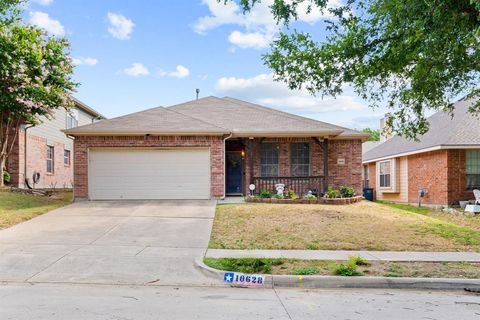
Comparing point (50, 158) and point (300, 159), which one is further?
point (50, 158)

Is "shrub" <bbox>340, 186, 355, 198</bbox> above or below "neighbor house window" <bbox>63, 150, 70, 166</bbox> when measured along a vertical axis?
below

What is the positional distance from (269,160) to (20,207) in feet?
32.1

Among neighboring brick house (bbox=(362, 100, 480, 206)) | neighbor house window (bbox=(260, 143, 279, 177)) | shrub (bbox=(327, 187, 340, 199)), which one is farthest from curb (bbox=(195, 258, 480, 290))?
neighbor house window (bbox=(260, 143, 279, 177))

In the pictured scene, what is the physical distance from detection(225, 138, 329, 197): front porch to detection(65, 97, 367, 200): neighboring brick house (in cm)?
4

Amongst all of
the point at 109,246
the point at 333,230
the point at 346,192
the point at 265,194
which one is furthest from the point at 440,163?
the point at 109,246

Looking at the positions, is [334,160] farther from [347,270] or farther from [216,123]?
[347,270]

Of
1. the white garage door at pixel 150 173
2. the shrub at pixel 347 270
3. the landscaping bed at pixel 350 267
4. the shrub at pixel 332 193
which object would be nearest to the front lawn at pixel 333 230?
the landscaping bed at pixel 350 267

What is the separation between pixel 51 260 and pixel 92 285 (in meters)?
1.77

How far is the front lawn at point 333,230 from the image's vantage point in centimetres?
998

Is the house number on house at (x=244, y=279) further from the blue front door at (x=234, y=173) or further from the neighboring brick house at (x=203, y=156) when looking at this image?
the blue front door at (x=234, y=173)

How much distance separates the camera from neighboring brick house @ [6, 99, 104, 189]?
20.8 meters

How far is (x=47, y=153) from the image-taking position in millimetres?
24422

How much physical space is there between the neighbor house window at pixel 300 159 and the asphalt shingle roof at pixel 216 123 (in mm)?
1012

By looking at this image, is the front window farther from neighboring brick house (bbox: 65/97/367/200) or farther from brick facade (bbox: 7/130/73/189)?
brick facade (bbox: 7/130/73/189)
